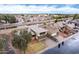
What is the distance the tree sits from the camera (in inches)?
36.9

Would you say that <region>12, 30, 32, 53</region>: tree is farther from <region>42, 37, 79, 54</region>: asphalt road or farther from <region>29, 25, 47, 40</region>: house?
<region>42, 37, 79, 54</region>: asphalt road

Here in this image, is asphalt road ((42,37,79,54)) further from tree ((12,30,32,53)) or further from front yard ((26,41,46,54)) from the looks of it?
tree ((12,30,32,53))

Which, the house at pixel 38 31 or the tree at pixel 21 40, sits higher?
the house at pixel 38 31

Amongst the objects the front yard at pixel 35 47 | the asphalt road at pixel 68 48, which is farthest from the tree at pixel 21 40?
the asphalt road at pixel 68 48

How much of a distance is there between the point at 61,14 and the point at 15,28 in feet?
1.15

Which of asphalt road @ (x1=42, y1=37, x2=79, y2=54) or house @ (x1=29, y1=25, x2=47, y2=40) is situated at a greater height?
house @ (x1=29, y1=25, x2=47, y2=40)

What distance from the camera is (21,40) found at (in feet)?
3.09

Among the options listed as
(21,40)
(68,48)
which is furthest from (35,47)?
(68,48)

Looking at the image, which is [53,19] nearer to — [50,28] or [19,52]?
[50,28]

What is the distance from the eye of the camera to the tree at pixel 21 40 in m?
0.94

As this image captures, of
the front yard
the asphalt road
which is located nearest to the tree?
the front yard

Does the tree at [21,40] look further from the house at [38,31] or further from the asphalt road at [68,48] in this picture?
the asphalt road at [68,48]

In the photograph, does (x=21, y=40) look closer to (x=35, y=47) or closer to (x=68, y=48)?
(x=35, y=47)
